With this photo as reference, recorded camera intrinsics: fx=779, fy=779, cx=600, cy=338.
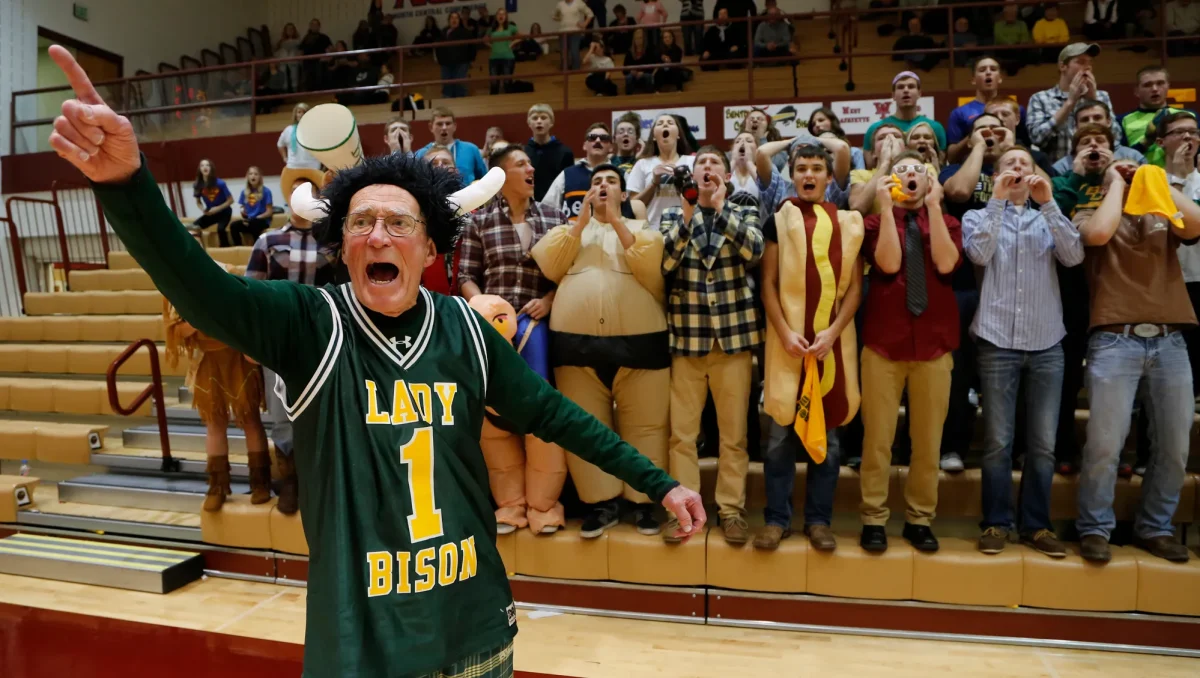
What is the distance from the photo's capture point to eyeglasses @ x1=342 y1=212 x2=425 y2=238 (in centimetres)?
150

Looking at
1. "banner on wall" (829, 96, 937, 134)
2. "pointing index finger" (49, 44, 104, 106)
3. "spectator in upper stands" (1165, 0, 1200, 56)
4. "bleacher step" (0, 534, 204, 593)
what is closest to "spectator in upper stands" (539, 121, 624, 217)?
"bleacher step" (0, 534, 204, 593)

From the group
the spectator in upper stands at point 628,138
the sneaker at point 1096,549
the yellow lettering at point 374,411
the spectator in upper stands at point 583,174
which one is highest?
the spectator in upper stands at point 628,138

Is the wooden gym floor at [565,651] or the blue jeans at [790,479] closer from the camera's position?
the wooden gym floor at [565,651]

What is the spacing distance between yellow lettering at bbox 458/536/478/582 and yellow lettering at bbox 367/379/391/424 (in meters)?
0.28

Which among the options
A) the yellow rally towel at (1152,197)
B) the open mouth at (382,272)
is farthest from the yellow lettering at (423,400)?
the yellow rally towel at (1152,197)

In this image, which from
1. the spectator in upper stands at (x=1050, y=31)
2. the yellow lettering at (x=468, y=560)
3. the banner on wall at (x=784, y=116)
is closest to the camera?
the yellow lettering at (x=468, y=560)

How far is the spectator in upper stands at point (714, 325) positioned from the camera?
3.43 meters

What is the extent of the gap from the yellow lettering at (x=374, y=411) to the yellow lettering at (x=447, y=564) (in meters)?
0.26

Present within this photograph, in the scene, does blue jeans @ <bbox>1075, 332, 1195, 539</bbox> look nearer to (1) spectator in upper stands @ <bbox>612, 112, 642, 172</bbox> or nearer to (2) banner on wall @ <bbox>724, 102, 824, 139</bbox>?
(1) spectator in upper stands @ <bbox>612, 112, 642, 172</bbox>

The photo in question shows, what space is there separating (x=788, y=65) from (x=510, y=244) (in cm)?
685

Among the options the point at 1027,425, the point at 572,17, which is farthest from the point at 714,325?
the point at 572,17

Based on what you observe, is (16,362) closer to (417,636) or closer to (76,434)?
(76,434)

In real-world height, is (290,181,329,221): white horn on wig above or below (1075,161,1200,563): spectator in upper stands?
above

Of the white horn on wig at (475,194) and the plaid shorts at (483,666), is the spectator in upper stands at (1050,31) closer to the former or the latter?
the white horn on wig at (475,194)
